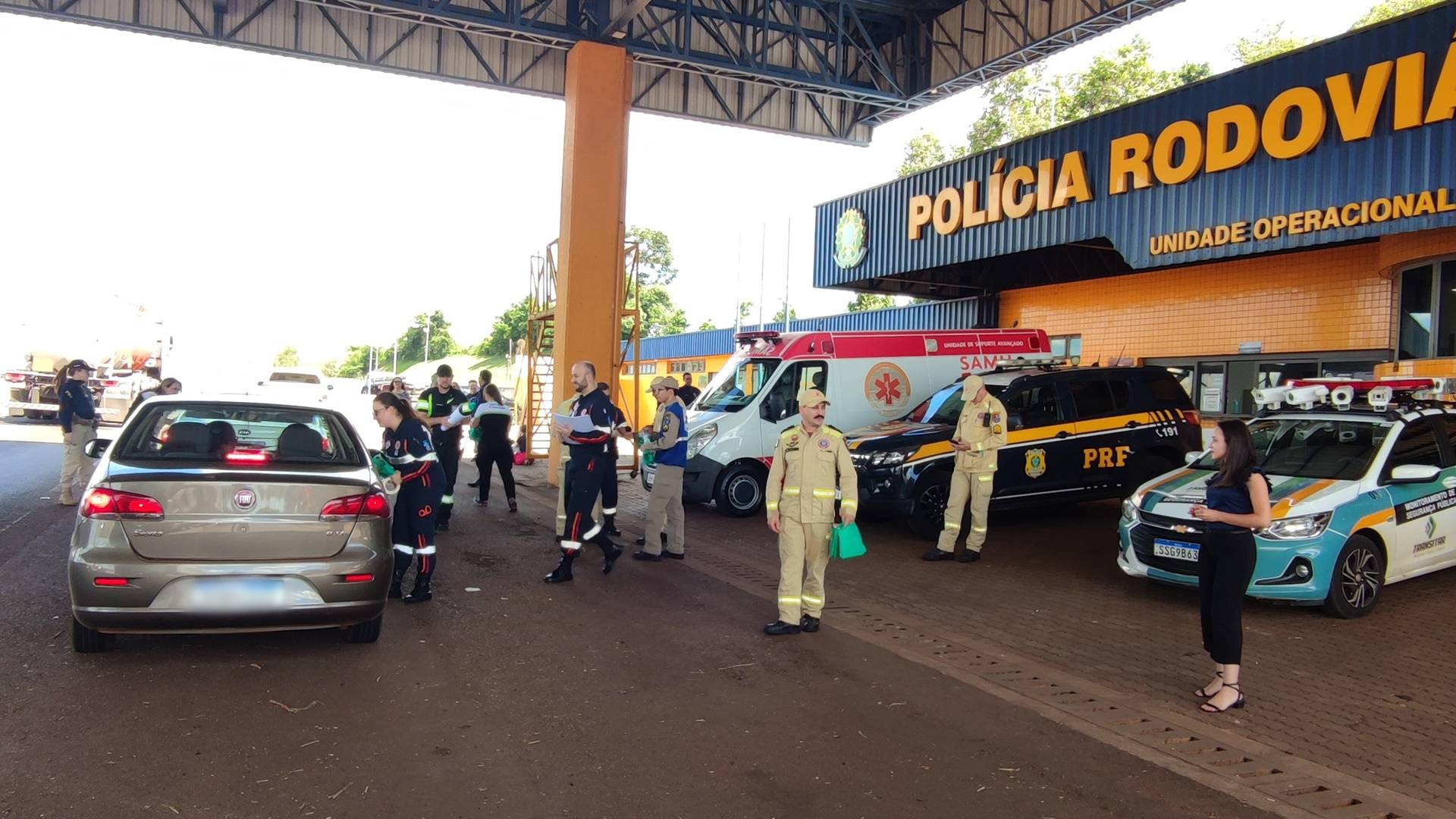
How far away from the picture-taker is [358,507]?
18.0 feet

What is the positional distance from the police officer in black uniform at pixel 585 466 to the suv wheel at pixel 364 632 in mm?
2227

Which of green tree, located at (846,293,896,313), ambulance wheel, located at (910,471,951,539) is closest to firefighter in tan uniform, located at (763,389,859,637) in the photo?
ambulance wheel, located at (910,471,951,539)

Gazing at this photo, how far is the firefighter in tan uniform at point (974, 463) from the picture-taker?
934 cm

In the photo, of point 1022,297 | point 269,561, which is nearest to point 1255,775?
point 269,561

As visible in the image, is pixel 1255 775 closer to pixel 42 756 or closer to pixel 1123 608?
pixel 1123 608

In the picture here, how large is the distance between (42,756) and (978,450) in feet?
24.7

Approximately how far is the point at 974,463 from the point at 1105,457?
2795 millimetres

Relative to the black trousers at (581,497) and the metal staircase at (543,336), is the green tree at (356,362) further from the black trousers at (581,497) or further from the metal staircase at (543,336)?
the black trousers at (581,497)

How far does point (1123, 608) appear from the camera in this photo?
7.75 meters

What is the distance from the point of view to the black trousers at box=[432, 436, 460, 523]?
34.3 ft

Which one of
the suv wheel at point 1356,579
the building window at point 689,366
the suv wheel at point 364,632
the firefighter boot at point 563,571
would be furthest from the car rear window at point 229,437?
the building window at point 689,366

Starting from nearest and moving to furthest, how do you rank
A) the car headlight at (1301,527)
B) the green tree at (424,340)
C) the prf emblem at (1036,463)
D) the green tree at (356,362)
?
the car headlight at (1301,527), the prf emblem at (1036,463), the green tree at (424,340), the green tree at (356,362)

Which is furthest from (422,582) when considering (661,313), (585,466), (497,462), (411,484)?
(661,313)

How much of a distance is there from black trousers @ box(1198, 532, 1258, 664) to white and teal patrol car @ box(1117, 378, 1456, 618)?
1922mm
